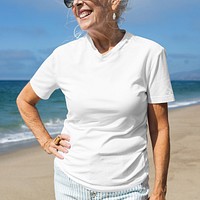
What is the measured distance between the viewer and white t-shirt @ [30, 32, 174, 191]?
1924 mm

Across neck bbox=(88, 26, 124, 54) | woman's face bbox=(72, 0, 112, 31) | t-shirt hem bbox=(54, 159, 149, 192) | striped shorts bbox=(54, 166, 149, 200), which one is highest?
woman's face bbox=(72, 0, 112, 31)

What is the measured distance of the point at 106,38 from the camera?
204 centimetres

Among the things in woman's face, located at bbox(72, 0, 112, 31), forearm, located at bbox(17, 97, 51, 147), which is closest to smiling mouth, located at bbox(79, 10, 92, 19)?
woman's face, located at bbox(72, 0, 112, 31)

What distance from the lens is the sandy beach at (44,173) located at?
5.94 m

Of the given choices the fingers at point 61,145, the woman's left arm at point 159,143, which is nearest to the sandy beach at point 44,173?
the fingers at point 61,145

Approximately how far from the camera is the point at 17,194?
604 centimetres

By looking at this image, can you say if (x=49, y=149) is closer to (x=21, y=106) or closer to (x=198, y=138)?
(x=21, y=106)

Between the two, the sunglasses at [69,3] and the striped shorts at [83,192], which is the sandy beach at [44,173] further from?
the sunglasses at [69,3]

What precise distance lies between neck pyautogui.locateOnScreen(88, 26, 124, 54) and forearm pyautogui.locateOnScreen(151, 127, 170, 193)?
0.48 m

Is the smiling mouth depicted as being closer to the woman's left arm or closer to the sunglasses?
the sunglasses

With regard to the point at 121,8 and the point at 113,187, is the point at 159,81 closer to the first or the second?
the point at 121,8

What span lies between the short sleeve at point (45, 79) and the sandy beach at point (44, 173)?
3.76m

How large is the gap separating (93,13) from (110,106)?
1.47ft

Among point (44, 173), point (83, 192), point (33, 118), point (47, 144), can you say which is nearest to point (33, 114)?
point (33, 118)
